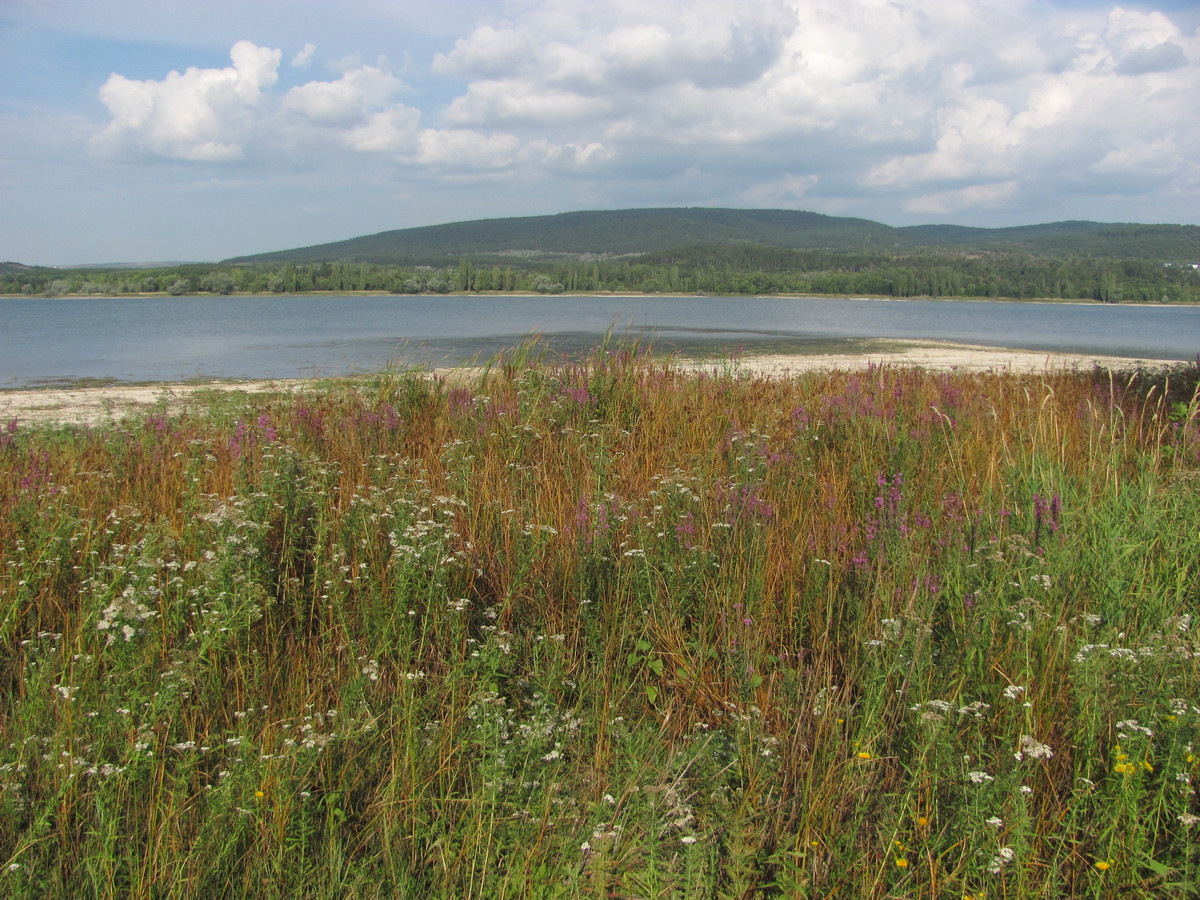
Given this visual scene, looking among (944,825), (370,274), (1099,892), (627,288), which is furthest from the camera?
(627,288)

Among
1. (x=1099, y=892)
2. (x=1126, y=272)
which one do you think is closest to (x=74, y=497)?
(x=1099, y=892)

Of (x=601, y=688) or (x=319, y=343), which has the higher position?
(x=319, y=343)

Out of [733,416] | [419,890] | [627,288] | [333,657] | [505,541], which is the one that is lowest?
[419,890]

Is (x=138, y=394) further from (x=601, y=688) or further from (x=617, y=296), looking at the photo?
(x=617, y=296)

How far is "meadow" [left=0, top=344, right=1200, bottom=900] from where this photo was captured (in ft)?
6.75

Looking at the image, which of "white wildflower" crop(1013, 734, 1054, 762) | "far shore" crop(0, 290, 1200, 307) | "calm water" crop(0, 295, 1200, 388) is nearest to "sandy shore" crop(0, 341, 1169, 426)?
"calm water" crop(0, 295, 1200, 388)

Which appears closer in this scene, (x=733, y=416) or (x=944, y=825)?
(x=944, y=825)

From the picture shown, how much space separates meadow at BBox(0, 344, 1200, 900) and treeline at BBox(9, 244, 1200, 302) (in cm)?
10776

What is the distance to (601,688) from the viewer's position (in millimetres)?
2859

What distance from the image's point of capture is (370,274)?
381ft

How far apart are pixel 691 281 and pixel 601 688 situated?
125439mm

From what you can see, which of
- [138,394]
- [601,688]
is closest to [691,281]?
[138,394]

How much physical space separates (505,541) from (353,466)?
193 cm

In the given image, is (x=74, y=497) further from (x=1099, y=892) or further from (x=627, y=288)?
(x=627, y=288)
